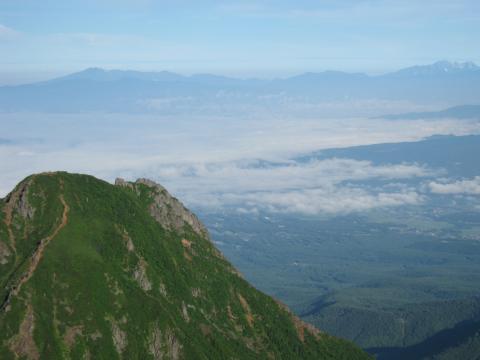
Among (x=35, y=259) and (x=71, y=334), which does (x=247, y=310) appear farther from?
(x=35, y=259)

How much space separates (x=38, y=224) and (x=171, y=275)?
73.7 feet

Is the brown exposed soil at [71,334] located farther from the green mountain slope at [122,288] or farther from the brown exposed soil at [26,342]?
the brown exposed soil at [26,342]

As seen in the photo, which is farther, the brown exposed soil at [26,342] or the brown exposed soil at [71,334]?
the brown exposed soil at [71,334]

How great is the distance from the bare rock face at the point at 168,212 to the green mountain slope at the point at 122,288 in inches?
11.6

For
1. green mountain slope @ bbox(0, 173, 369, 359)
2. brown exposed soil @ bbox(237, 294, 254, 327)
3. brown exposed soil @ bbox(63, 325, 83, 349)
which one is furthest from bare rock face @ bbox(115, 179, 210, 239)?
brown exposed soil @ bbox(63, 325, 83, 349)

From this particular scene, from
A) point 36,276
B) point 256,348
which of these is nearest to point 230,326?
point 256,348

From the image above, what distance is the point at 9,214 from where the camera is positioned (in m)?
127

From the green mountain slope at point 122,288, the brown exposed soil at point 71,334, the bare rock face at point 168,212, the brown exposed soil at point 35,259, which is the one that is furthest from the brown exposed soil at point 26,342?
the bare rock face at point 168,212

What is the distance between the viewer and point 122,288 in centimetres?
11594

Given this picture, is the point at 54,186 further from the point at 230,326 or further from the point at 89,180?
the point at 230,326

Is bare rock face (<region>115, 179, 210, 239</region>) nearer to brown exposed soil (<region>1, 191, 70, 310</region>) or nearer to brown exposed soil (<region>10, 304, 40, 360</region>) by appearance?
brown exposed soil (<region>1, 191, 70, 310</region>)

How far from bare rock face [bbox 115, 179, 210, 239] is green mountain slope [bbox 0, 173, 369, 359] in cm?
29

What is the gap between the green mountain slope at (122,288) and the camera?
108 meters

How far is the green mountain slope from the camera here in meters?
108
